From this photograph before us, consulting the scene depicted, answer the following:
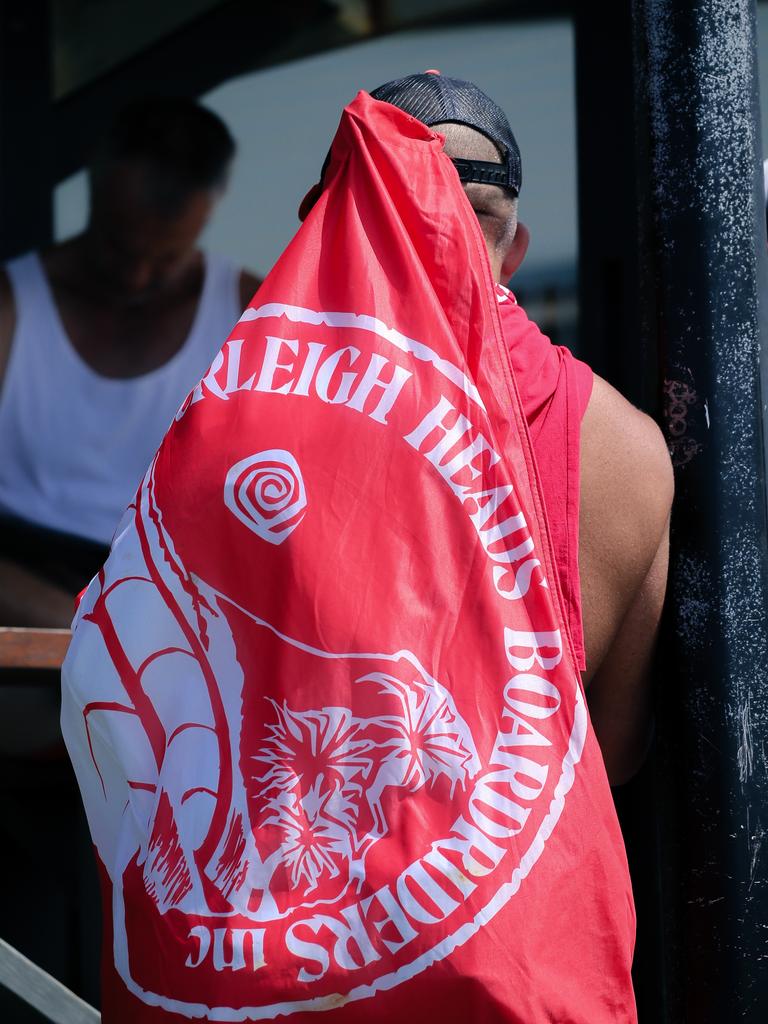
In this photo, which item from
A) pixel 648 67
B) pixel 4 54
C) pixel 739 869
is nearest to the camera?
pixel 739 869

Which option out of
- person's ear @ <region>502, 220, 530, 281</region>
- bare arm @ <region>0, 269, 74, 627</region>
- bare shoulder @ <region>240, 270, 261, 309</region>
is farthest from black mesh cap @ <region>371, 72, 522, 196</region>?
bare arm @ <region>0, 269, 74, 627</region>

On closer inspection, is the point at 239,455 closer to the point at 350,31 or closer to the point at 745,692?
the point at 745,692

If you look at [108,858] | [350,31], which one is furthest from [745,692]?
[350,31]

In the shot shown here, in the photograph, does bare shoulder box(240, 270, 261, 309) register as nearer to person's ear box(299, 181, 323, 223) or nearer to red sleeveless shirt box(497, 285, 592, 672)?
person's ear box(299, 181, 323, 223)

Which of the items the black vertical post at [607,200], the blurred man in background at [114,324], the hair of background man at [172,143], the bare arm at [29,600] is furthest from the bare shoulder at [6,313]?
the black vertical post at [607,200]

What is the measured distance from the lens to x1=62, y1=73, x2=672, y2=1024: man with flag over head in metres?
1.08

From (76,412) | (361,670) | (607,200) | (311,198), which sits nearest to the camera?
(361,670)

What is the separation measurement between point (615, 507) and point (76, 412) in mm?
1934

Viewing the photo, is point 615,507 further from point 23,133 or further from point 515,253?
point 23,133

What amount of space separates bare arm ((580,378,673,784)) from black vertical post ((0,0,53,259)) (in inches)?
81.8

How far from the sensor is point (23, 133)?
3059 mm

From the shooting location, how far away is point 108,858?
1.21m

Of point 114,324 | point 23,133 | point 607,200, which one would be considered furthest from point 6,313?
point 607,200

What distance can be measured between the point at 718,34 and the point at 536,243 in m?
1.49
